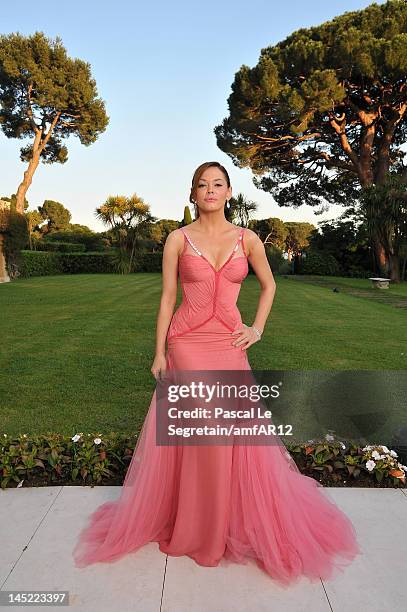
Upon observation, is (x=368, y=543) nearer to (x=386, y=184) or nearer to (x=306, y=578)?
(x=306, y=578)

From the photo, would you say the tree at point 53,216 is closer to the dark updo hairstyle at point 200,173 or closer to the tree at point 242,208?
the tree at point 242,208

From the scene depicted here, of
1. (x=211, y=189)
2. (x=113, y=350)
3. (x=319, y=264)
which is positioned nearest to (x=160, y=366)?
(x=211, y=189)

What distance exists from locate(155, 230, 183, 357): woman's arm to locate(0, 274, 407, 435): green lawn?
7.91 feet

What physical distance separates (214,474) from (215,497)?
12cm

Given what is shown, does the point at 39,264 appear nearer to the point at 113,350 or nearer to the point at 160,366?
the point at 113,350

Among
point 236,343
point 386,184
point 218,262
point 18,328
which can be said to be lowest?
point 18,328

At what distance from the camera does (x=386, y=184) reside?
22641 mm

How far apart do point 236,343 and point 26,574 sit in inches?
62.7

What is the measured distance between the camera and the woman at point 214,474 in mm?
2408

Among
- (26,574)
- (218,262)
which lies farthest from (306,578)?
(218,262)

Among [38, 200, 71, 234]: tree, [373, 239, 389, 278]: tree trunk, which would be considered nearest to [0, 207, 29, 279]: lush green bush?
[373, 239, 389, 278]: tree trunk

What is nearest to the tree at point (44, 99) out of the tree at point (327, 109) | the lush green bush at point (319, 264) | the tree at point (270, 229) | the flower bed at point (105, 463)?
the tree at point (327, 109)

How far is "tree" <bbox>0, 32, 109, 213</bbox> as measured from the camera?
30.7m

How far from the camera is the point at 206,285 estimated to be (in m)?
2.41
